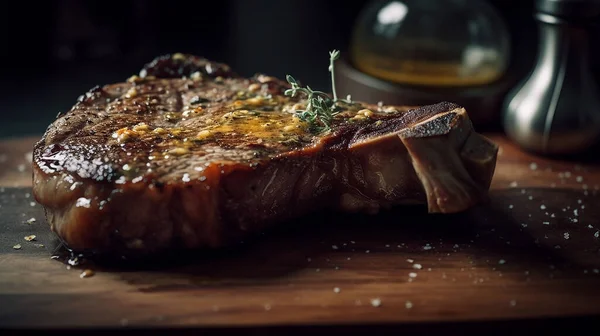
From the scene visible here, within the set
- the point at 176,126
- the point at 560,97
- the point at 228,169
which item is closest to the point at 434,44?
the point at 560,97

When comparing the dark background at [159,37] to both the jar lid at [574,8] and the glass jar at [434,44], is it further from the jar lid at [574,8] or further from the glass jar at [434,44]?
the jar lid at [574,8]

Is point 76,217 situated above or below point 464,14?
below

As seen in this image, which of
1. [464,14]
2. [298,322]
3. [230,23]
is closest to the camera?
[298,322]

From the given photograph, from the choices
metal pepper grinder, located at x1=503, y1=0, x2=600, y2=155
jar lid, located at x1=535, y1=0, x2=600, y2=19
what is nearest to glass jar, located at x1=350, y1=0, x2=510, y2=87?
metal pepper grinder, located at x1=503, y1=0, x2=600, y2=155

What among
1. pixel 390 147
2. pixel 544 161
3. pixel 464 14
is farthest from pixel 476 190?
pixel 464 14

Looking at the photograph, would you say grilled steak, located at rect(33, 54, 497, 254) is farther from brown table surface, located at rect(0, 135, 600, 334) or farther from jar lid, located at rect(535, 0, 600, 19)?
jar lid, located at rect(535, 0, 600, 19)

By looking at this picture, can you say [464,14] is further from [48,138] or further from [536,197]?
[48,138]

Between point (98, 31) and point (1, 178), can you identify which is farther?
point (98, 31)
